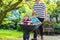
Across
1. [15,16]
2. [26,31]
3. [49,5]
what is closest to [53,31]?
[49,5]

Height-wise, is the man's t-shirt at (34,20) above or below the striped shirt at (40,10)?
below

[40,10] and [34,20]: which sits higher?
[40,10]

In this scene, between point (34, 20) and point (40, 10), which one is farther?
point (40, 10)

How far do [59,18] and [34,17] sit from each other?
42.2 ft

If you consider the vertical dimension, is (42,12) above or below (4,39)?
above

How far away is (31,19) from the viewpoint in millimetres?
9805

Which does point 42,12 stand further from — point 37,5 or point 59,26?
point 59,26

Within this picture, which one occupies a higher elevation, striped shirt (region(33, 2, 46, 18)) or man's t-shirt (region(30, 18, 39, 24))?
striped shirt (region(33, 2, 46, 18))

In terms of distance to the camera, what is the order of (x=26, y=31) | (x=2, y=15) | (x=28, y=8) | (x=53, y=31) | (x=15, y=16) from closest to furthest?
(x=26, y=31) → (x=2, y=15) → (x=28, y=8) → (x=53, y=31) → (x=15, y=16)

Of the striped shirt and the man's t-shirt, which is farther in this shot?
the striped shirt

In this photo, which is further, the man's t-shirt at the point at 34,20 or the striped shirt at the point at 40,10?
the striped shirt at the point at 40,10

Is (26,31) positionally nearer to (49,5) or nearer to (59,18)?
(49,5)

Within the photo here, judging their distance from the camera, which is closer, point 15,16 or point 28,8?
point 28,8

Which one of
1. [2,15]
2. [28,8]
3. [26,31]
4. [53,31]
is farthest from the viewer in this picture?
[53,31]
